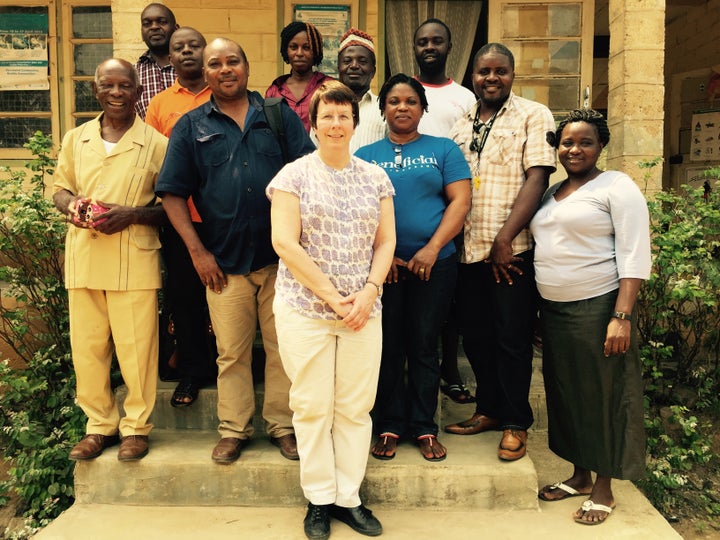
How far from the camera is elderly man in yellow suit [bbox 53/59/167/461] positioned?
3062 millimetres

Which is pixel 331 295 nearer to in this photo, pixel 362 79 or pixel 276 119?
pixel 276 119

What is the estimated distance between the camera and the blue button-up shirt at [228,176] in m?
3.00

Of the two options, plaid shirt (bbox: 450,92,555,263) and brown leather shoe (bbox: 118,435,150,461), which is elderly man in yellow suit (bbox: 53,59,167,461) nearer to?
brown leather shoe (bbox: 118,435,150,461)

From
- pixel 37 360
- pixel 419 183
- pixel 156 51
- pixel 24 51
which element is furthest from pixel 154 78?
pixel 24 51

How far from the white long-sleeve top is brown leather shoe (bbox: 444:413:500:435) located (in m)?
0.87

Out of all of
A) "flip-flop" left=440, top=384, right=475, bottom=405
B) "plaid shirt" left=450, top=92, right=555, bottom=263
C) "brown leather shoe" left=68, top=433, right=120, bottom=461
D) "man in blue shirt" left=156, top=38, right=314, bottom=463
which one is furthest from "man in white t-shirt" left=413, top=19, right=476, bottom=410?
"brown leather shoe" left=68, top=433, right=120, bottom=461

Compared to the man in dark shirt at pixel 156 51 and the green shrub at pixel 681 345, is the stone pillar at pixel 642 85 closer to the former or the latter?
the green shrub at pixel 681 345

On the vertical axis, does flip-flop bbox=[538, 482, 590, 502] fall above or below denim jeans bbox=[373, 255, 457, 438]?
below

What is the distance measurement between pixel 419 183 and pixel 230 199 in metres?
0.93

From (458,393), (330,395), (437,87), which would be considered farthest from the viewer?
(458,393)

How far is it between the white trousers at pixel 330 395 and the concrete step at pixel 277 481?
36 centimetres

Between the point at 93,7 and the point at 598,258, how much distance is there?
568 cm

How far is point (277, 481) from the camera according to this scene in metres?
3.09

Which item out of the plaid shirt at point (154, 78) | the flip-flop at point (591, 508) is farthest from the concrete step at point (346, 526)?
the plaid shirt at point (154, 78)
